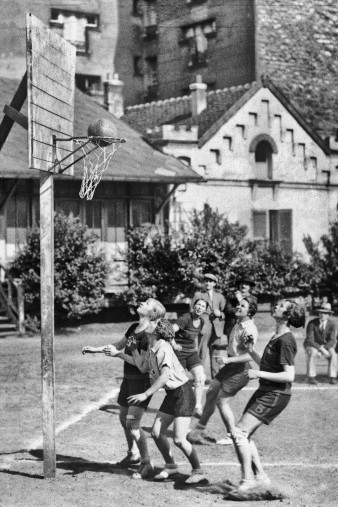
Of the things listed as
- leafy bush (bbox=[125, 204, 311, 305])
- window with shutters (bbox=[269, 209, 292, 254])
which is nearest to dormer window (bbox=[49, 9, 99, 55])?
window with shutters (bbox=[269, 209, 292, 254])

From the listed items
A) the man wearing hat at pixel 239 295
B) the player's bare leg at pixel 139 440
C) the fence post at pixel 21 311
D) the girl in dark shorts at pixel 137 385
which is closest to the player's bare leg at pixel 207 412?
the man wearing hat at pixel 239 295

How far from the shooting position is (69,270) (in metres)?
28.8

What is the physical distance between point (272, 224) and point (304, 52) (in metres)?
9.47

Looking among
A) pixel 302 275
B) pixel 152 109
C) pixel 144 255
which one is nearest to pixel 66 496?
pixel 144 255

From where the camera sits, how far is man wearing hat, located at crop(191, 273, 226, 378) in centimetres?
1616

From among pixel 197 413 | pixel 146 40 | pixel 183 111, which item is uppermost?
pixel 146 40

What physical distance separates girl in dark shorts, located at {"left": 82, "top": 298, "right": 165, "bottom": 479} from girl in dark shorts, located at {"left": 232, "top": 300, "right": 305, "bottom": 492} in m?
1.30

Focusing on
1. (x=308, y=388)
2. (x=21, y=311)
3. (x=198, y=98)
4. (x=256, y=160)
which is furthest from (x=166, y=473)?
(x=198, y=98)

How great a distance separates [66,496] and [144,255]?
20.4m

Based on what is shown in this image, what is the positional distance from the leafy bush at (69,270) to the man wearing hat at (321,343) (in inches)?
429

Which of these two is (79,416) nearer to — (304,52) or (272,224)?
(272,224)

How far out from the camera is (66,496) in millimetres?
10359

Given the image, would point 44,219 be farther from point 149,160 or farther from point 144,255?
point 149,160

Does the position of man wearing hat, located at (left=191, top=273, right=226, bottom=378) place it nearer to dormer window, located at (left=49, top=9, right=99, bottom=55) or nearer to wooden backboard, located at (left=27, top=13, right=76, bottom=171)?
wooden backboard, located at (left=27, top=13, right=76, bottom=171)
